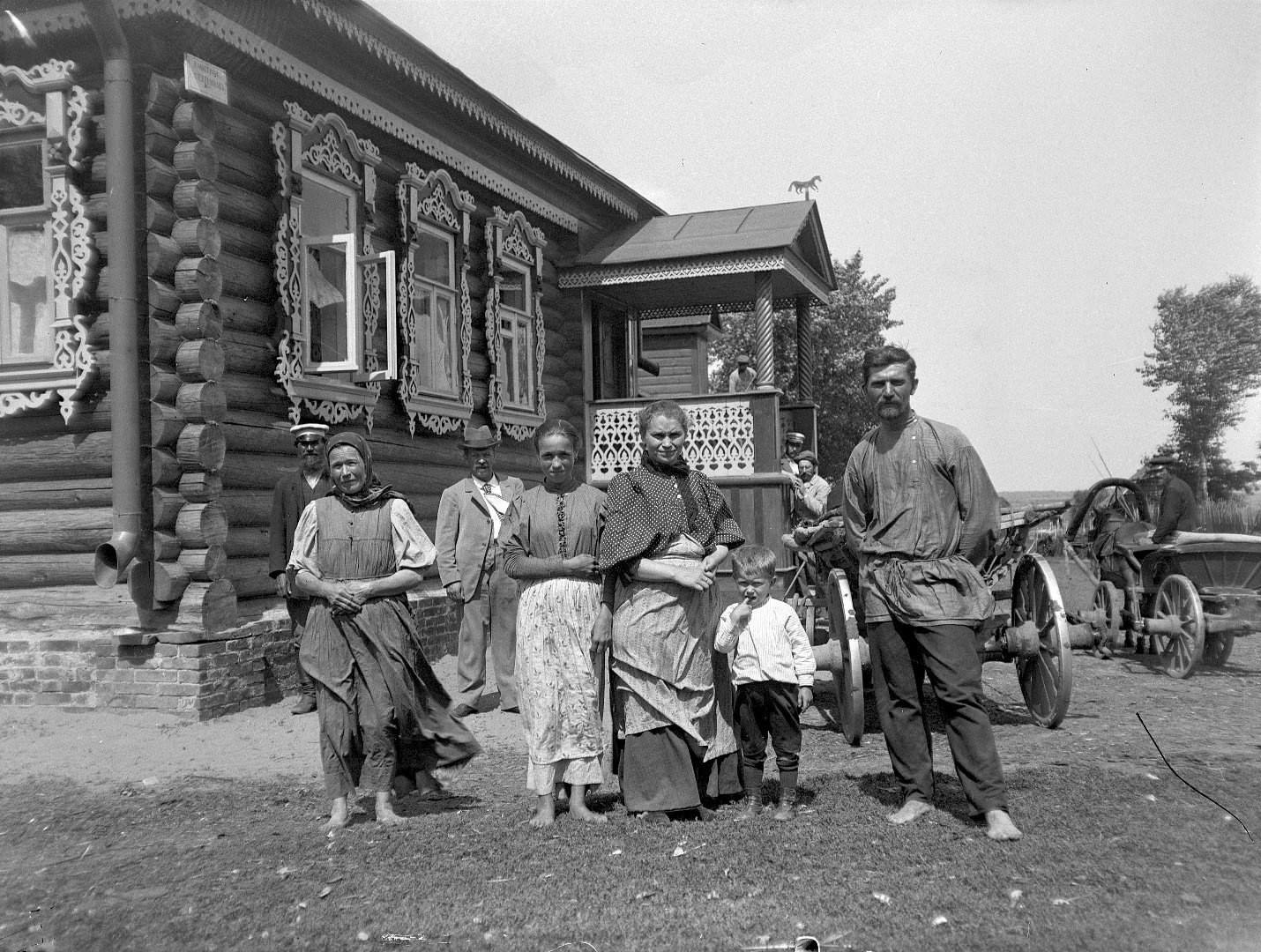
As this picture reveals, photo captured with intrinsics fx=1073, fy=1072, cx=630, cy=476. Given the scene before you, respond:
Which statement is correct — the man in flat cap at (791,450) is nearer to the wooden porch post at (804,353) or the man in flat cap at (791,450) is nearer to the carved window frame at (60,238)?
the wooden porch post at (804,353)

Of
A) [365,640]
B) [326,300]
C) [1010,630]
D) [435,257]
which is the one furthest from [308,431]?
[1010,630]

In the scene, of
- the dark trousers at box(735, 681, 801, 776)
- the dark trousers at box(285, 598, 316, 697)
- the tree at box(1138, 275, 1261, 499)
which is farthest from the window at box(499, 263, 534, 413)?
the tree at box(1138, 275, 1261, 499)

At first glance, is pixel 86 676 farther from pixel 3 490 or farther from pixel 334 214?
pixel 334 214

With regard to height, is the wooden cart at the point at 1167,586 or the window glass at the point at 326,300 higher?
the window glass at the point at 326,300

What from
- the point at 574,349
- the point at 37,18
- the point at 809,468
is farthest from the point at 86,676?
the point at 574,349

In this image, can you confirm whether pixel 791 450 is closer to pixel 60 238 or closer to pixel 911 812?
pixel 60 238

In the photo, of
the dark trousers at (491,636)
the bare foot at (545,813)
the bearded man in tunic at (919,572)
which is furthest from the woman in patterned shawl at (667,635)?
the dark trousers at (491,636)

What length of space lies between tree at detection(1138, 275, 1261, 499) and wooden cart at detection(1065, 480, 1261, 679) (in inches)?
433

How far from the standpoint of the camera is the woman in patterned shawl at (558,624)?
4.72 metres

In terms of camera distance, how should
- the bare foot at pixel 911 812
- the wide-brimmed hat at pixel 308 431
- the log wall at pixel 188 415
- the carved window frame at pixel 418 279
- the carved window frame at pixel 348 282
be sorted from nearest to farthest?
1. the bare foot at pixel 911 812
2. the log wall at pixel 188 415
3. the wide-brimmed hat at pixel 308 431
4. the carved window frame at pixel 348 282
5. the carved window frame at pixel 418 279

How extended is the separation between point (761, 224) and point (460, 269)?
4.16m

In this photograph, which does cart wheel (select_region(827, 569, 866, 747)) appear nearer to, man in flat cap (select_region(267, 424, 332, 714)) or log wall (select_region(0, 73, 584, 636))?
man in flat cap (select_region(267, 424, 332, 714))

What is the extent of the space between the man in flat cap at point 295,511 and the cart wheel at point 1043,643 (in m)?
4.59

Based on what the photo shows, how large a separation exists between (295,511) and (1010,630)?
468 cm
